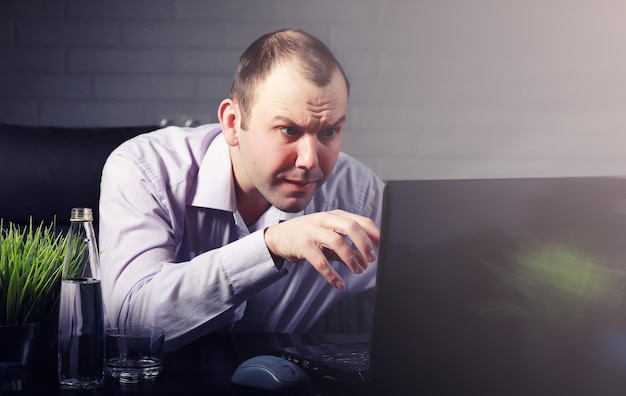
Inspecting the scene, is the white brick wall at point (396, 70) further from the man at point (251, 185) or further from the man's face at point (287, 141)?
the man's face at point (287, 141)

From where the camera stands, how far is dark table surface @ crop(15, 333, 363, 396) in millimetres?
891

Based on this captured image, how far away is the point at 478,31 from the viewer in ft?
7.79

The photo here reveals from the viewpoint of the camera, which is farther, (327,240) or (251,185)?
(251,185)

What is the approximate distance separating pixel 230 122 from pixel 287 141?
195 millimetres

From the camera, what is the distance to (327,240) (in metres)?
1.04

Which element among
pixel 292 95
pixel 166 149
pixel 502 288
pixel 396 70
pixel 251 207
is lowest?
pixel 502 288

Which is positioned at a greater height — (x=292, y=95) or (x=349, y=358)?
(x=292, y=95)

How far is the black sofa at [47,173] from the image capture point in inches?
67.9

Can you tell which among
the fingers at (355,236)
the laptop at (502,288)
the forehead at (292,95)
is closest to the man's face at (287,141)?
the forehead at (292,95)

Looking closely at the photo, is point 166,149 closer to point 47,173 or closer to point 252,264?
point 47,173

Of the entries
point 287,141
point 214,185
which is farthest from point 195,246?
point 287,141

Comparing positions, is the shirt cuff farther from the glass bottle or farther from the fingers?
the glass bottle

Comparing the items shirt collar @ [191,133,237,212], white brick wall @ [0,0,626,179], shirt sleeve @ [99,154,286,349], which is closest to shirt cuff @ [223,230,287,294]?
shirt sleeve @ [99,154,286,349]

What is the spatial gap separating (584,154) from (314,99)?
A: 1.10 metres
